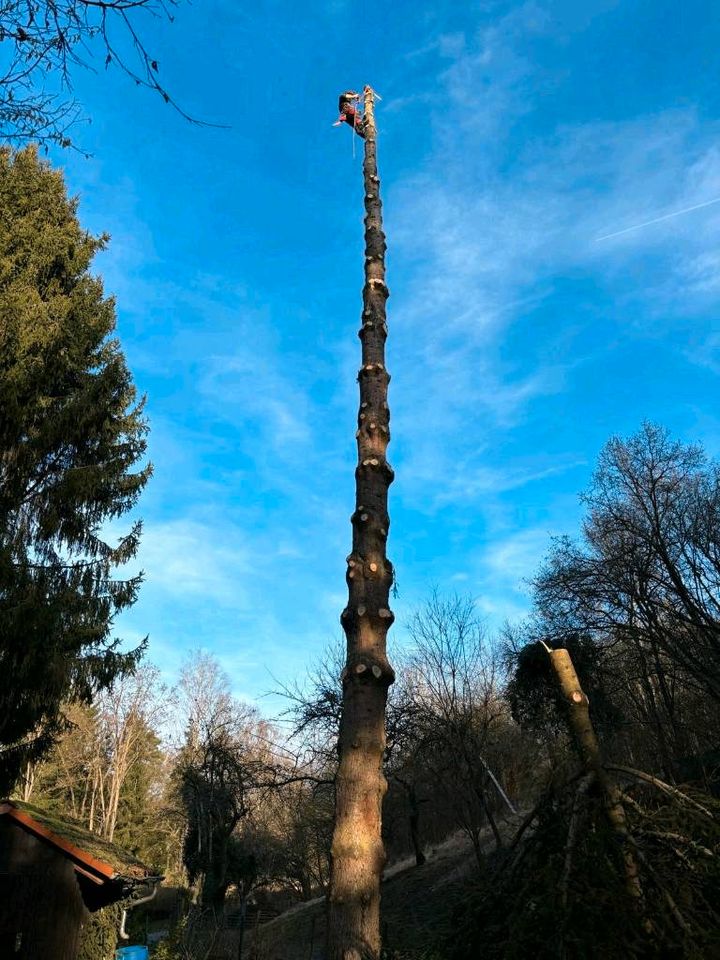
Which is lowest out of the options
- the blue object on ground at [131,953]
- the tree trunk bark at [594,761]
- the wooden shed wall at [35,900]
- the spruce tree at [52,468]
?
the blue object on ground at [131,953]

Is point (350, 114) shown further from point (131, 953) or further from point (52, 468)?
point (131, 953)

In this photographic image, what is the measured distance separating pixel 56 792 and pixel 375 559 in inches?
1430

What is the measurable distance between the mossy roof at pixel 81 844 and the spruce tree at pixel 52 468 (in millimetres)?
702

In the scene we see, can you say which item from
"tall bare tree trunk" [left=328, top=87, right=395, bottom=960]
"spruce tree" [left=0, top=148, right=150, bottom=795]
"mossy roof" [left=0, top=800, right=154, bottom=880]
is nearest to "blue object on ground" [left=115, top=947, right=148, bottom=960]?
"mossy roof" [left=0, top=800, right=154, bottom=880]

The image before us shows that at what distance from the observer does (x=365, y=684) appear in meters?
2.84

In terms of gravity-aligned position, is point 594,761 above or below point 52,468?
below

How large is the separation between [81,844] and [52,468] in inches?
262

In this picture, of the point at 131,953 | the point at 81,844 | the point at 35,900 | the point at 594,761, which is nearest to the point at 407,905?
the point at 131,953

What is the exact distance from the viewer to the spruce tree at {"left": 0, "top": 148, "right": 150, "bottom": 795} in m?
8.82

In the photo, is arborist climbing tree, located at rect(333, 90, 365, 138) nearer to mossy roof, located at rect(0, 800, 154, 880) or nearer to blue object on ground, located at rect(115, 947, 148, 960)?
mossy roof, located at rect(0, 800, 154, 880)

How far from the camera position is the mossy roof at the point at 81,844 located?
9547mm

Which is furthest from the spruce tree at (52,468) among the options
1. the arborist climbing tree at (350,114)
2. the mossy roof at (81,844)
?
the arborist climbing tree at (350,114)

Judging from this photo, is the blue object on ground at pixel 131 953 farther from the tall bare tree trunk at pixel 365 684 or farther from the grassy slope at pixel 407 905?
the tall bare tree trunk at pixel 365 684

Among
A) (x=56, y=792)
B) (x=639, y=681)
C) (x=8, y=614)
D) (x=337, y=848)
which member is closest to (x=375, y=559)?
(x=337, y=848)
